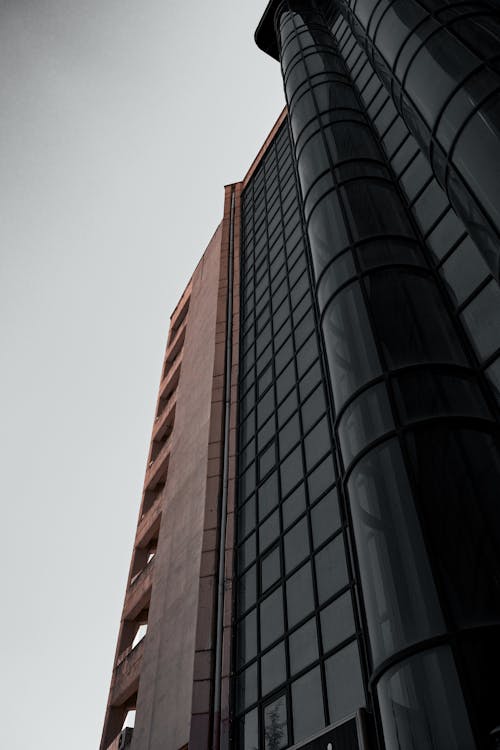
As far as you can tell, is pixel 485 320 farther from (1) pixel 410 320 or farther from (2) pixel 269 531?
(2) pixel 269 531

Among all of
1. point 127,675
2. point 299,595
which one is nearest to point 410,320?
point 299,595

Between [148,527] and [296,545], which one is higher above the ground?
[148,527]

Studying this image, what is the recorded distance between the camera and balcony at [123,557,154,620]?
22.5m

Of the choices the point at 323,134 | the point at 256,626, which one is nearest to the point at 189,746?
the point at 256,626

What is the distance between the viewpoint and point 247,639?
597 inches

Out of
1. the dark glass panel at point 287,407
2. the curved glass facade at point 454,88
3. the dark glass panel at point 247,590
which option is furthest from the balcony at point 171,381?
the curved glass facade at point 454,88

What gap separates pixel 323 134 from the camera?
19.8 meters

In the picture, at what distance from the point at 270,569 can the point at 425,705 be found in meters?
A: 7.83

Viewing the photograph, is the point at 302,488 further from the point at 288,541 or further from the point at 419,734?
the point at 419,734

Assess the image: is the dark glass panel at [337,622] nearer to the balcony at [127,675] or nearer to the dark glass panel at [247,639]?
the dark glass panel at [247,639]

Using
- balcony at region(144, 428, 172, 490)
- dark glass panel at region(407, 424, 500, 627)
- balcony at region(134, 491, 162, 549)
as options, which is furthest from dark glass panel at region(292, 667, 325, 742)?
balcony at region(144, 428, 172, 490)

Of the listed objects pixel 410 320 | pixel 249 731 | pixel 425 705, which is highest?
pixel 410 320

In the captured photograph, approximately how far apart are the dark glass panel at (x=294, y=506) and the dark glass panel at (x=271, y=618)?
5.79 ft

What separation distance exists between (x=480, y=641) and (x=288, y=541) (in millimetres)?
7418
